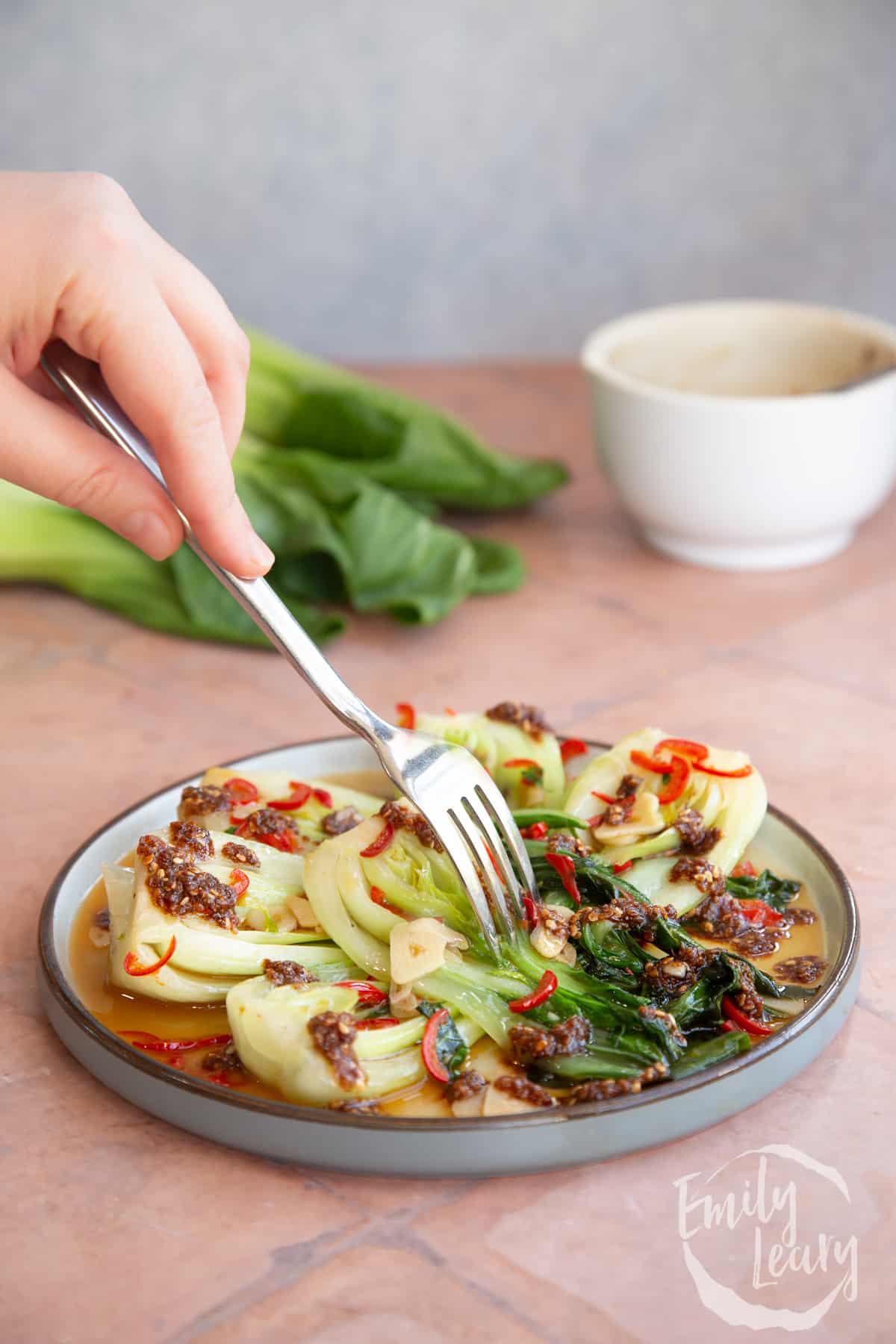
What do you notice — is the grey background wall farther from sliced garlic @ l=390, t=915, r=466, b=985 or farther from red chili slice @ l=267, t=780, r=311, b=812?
sliced garlic @ l=390, t=915, r=466, b=985

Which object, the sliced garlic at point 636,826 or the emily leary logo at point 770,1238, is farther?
the sliced garlic at point 636,826

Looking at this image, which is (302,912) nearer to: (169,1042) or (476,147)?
(169,1042)

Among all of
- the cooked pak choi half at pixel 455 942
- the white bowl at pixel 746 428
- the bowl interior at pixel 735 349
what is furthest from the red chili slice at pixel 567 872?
the bowl interior at pixel 735 349

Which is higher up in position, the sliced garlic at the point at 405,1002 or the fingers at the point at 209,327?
the fingers at the point at 209,327

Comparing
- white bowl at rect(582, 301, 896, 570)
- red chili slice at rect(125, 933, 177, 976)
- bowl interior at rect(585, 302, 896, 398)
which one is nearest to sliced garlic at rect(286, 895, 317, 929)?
red chili slice at rect(125, 933, 177, 976)

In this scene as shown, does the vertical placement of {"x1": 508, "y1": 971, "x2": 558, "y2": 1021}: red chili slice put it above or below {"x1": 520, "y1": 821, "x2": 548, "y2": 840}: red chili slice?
above

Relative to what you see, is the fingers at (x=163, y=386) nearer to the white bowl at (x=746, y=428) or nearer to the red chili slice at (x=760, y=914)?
the red chili slice at (x=760, y=914)

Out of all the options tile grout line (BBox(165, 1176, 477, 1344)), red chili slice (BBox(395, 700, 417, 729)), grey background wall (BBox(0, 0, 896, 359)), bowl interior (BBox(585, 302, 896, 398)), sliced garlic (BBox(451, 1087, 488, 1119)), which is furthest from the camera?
grey background wall (BBox(0, 0, 896, 359))

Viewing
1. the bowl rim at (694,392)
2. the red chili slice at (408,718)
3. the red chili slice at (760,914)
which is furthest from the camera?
the bowl rim at (694,392)
